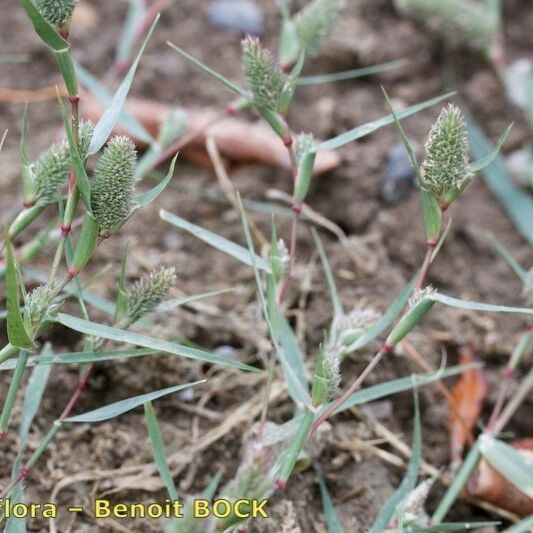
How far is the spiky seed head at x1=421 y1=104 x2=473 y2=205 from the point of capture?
37.8 inches

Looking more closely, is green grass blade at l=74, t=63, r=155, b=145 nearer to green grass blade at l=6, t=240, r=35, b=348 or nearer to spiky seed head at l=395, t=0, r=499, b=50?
green grass blade at l=6, t=240, r=35, b=348

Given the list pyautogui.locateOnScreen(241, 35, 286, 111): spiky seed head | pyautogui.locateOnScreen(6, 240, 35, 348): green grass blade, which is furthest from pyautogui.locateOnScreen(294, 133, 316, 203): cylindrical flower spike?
pyautogui.locateOnScreen(6, 240, 35, 348): green grass blade

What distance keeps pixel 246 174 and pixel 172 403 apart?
1.83 feet

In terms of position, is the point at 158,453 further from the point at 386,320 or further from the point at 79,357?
the point at 386,320

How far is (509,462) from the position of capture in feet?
4.09

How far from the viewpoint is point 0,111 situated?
1.79m

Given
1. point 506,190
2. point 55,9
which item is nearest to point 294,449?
point 55,9

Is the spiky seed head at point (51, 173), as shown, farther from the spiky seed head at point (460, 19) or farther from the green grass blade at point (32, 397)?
the spiky seed head at point (460, 19)

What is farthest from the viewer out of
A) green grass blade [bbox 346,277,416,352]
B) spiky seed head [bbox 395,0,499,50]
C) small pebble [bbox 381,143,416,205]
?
spiky seed head [bbox 395,0,499,50]

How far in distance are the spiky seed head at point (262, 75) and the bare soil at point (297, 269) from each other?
1.30 ft

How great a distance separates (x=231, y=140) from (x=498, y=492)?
32.7 inches

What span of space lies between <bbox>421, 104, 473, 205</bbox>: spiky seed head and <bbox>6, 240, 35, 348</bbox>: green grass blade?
46 cm

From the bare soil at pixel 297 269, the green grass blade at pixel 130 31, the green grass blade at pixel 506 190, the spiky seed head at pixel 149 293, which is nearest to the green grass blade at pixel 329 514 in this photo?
the bare soil at pixel 297 269

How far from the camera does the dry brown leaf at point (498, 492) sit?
129 centimetres
